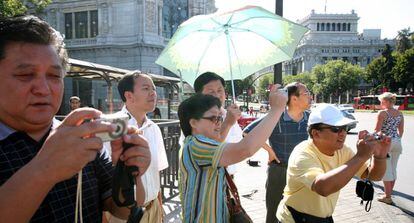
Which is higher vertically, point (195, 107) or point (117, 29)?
point (117, 29)

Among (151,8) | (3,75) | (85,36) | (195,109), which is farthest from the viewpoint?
(85,36)

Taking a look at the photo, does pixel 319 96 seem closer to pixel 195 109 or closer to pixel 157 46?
pixel 157 46

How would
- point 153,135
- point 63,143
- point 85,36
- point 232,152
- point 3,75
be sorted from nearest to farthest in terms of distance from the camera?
point 63,143 < point 3,75 < point 232,152 < point 153,135 < point 85,36

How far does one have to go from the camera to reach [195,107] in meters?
2.64

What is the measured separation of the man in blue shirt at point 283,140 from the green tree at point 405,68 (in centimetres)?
7201

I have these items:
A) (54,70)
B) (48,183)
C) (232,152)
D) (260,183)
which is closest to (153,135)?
(232,152)

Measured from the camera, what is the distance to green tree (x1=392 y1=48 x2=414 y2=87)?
216ft

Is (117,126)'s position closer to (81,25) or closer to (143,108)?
(143,108)

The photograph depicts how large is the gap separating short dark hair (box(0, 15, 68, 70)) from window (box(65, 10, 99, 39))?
42181mm

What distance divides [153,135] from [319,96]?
9323 cm

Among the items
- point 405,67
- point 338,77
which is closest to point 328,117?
point 405,67

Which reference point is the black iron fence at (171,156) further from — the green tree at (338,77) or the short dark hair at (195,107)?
the green tree at (338,77)

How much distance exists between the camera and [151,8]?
38812mm

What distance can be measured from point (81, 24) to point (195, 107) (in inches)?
1697
